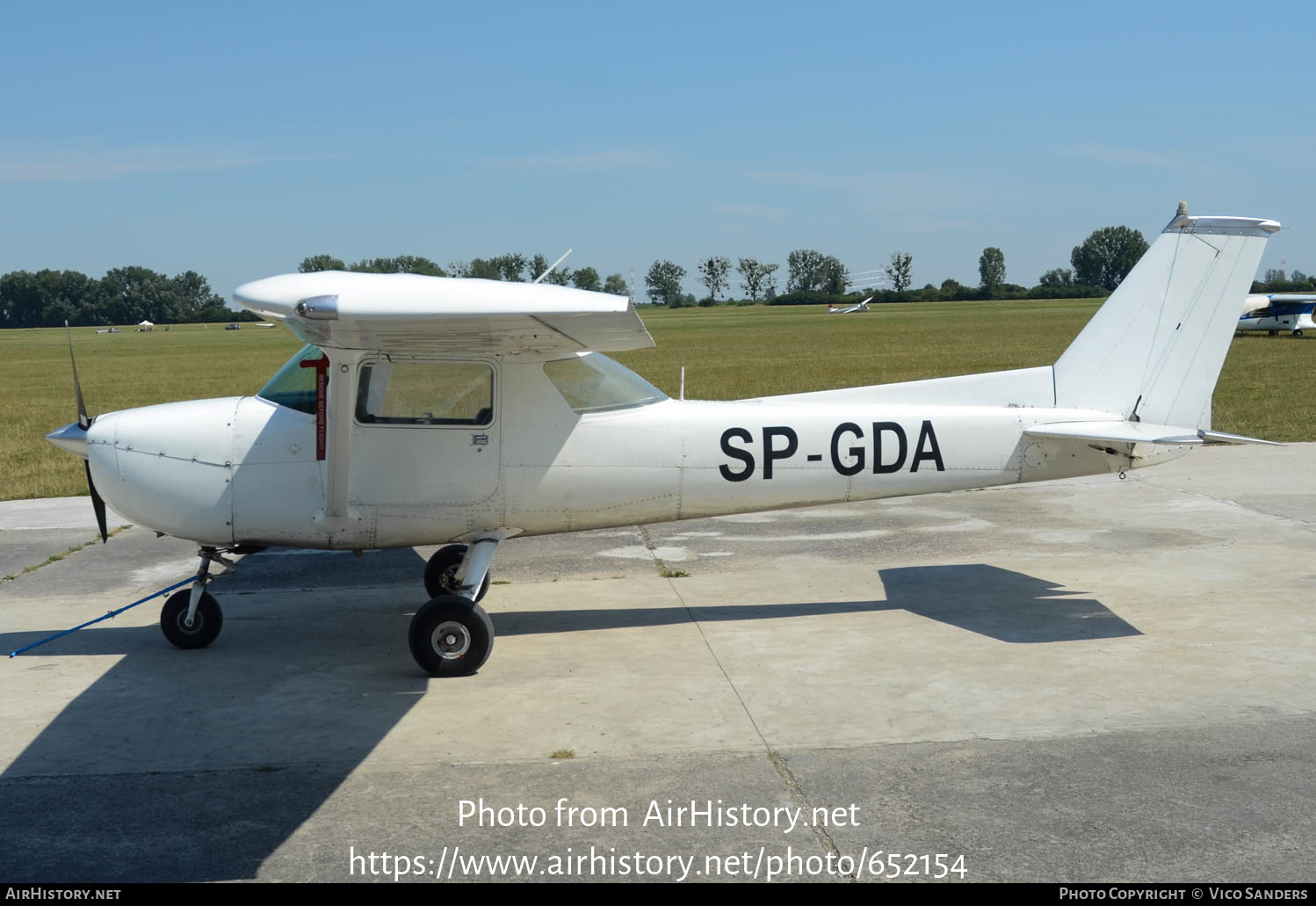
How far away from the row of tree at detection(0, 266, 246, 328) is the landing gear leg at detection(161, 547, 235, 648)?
480 ft

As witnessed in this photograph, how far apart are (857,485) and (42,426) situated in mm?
22019

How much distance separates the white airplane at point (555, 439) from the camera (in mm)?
6887

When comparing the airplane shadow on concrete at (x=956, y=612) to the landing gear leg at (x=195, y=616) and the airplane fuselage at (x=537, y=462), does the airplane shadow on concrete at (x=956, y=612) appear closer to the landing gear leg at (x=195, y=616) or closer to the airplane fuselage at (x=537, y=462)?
the airplane fuselage at (x=537, y=462)

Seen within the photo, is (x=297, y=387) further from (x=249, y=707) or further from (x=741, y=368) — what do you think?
(x=741, y=368)

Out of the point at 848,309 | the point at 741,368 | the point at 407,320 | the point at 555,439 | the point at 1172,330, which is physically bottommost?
the point at 741,368

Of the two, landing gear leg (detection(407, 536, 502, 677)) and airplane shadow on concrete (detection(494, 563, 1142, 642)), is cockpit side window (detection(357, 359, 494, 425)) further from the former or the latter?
airplane shadow on concrete (detection(494, 563, 1142, 642))

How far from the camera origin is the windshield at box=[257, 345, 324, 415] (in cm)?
708

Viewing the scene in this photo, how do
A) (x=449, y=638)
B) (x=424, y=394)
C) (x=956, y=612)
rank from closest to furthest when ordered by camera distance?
(x=449, y=638) < (x=424, y=394) < (x=956, y=612)

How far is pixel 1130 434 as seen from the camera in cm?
743

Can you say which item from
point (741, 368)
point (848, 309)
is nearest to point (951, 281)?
point (848, 309)

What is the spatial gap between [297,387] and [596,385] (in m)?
1.97

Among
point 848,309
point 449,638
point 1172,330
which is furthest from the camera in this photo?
point 848,309

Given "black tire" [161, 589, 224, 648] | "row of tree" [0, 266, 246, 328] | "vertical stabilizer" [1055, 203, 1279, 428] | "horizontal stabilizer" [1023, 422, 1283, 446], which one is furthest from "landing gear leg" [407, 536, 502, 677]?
"row of tree" [0, 266, 246, 328]

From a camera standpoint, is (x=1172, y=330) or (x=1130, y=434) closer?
(x=1130, y=434)
